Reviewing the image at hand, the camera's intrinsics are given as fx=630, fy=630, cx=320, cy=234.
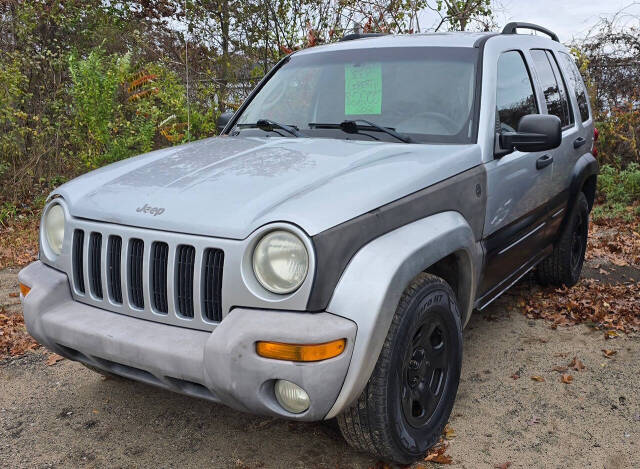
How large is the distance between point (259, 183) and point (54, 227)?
1.01m

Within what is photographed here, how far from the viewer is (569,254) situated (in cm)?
479

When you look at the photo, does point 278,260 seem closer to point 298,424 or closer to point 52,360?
point 298,424

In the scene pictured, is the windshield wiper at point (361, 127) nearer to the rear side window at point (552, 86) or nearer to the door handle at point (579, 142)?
the rear side window at point (552, 86)

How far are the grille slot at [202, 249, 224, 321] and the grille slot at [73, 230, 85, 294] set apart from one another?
71 centimetres

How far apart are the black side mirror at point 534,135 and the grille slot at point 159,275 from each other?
5.91 feet

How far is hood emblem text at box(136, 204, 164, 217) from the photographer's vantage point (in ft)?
8.10

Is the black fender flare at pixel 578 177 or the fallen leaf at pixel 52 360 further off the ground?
the black fender flare at pixel 578 177

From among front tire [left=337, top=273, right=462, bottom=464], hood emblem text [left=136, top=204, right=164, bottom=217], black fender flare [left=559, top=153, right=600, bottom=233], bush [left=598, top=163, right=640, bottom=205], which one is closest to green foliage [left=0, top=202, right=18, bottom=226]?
hood emblem text [left=136, top=204, right=164, bottom=217]

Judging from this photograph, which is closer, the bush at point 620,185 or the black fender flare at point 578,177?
the black fender flare at point 578,177

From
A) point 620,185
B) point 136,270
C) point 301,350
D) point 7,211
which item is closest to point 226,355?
point 301,350

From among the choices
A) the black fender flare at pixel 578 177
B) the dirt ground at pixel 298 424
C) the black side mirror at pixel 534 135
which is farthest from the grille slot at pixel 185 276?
the black fender flare at pixel 578 177

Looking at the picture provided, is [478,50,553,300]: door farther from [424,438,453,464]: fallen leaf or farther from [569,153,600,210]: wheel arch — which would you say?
[424,438,453,464]: fallen leaf

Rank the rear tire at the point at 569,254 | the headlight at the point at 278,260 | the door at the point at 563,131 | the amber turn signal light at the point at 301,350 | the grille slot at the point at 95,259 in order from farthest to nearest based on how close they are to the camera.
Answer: the rear tire at the point at 569,254 < the door at the point at 563,131 < the grille slot at the point at 95,259 < the headlight at the point at 278,260 < the amber turn signal light at the point at 301,350

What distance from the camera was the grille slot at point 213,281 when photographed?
230 cm
